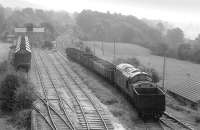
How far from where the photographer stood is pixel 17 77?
29562 mm

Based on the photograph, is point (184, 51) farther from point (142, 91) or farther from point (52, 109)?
point (52, 109)

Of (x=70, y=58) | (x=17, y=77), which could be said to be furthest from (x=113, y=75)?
(x=70, y=58)

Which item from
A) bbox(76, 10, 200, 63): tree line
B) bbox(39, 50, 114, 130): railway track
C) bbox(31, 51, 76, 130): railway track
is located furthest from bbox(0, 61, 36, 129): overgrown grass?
bbox(76, 10, 200, 63): tree line

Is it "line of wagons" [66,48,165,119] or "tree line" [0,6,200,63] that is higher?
"tree line" [0,6,200,63]

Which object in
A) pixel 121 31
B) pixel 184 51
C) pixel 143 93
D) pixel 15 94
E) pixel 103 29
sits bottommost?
pixel 184 51

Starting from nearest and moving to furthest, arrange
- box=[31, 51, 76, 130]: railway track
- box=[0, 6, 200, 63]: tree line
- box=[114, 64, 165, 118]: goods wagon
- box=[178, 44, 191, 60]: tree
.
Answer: box=[31, 51, 76, 130]: railway track → box=[114, 64, 165, 118]: goods wagon → box=[178, 44, 191, 60]: tree → box=[0, 6, 200, 63]: tree line

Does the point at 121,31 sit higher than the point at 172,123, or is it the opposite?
the point at 121,31

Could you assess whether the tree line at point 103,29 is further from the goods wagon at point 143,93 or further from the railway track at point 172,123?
the railway track at point 172,123

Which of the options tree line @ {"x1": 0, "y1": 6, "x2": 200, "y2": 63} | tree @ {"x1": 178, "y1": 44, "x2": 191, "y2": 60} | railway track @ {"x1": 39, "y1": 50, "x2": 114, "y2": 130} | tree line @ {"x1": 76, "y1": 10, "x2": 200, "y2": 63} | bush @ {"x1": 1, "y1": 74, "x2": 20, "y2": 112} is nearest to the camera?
railway track @ {"x1": 39, "y1": 50, "x2": 114, "y2": 130}

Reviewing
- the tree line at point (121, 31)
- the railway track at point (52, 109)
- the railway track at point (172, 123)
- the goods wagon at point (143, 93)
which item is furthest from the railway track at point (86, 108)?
the tree line at point (121, 31)

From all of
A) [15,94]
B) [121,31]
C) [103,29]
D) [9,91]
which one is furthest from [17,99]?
[121,31]

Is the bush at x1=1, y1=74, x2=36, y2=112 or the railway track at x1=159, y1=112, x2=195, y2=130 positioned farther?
the bush at x1=1, y1=74, x2=36, y2=112

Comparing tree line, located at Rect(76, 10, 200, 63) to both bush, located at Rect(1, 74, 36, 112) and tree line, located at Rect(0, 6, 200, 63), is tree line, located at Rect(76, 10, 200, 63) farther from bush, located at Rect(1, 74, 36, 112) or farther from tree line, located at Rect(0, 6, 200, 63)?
bush, located at Rect(1, 74, 36, 112)

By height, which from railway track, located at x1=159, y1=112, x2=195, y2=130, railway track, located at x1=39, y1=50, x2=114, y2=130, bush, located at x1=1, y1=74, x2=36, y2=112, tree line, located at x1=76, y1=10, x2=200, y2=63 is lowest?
railway track, located at x1=159, y1=112, x2=195, y2=130
